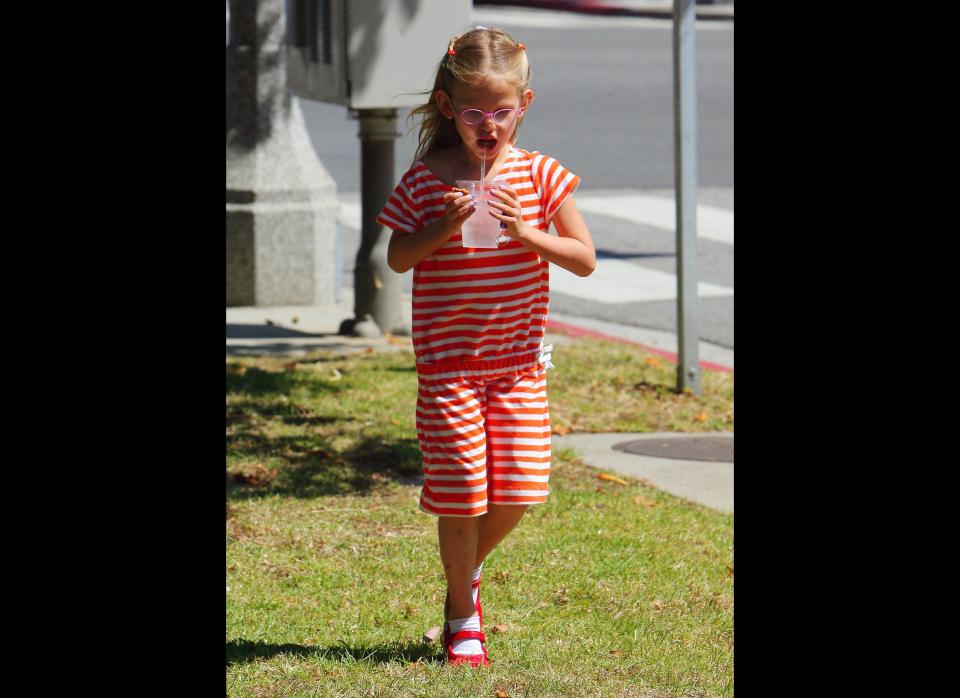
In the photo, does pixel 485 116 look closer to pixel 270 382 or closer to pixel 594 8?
pixel 270 382

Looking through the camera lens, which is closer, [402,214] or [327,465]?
[402,214]

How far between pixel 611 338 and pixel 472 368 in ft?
17.4

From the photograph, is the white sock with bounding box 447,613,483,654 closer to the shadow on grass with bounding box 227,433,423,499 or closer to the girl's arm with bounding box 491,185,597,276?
the girl's arm with bounding box 491,185,597,276

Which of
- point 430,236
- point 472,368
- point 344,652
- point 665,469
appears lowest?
point 344,652

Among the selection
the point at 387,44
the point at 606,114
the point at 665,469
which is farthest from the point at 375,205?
the point at 606,114

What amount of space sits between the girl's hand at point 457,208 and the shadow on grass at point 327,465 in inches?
90.2

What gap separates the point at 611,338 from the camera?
343 inches

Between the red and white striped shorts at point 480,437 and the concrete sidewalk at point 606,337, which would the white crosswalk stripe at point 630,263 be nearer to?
the concrete sidewalk at point 606,337

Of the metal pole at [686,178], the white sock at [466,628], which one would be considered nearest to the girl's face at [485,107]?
the white sock at [466,628]

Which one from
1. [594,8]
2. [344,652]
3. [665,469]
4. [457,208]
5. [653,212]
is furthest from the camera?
[594,8]

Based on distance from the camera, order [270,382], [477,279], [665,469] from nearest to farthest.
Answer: [477,279] < [665,469] < [270,382]

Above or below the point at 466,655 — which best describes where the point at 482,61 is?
above

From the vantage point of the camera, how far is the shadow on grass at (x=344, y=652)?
367 cm
